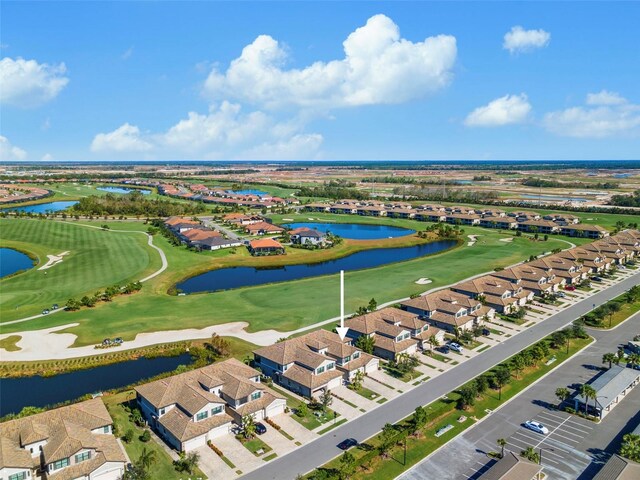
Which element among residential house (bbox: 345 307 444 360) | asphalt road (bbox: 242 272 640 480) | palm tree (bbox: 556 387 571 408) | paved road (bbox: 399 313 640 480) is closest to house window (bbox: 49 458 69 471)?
asphalt road (bbox: 242 272 640 480)

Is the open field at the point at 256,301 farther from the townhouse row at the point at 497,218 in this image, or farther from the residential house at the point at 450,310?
the townhouse row at the point at 497,218

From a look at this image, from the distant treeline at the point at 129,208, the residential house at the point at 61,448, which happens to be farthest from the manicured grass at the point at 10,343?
the distant treeline at the point at 129,208

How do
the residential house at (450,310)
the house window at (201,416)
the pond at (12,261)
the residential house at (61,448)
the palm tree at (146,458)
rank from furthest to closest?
1. the pond at (12,261)
2. the residential house at (450,310)
3. the house window at (201,416)
4. the palm tree at (146,458)
5. the residential house at (61,448)

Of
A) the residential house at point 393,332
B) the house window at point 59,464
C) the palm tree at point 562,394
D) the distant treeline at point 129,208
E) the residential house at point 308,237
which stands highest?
the distant treeline at point 129,208

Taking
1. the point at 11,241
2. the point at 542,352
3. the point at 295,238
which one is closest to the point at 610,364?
the point at 542,352

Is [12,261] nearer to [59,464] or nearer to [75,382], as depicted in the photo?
[75,382]

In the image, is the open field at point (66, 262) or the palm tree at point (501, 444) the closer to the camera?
the palm tree at point (501, 444)
